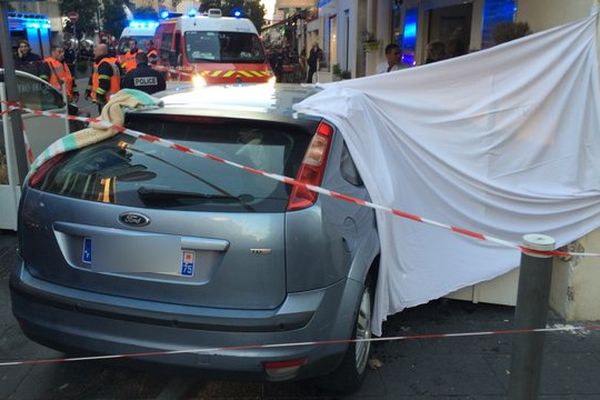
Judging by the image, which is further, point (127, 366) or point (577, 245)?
point (577, 245)

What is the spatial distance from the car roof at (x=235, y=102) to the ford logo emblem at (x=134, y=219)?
617 millimetres

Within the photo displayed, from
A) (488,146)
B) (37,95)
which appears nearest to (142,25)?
(37,95)

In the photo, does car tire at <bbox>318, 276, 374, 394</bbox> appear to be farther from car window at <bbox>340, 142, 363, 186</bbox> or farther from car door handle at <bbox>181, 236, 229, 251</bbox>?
car door handle at <bbox>181, 236, 229, 251</bbox>

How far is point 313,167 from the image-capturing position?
2771 millimetres

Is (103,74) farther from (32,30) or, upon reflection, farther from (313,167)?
(32,30)

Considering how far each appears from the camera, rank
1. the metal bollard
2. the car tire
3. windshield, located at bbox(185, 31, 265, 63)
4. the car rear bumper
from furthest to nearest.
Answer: windshield, located at bbox(185, 31, 265, 63)
the car tire
the car rear bumper
the metal bollard

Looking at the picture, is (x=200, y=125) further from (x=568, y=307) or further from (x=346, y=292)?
(x=568, y=307)

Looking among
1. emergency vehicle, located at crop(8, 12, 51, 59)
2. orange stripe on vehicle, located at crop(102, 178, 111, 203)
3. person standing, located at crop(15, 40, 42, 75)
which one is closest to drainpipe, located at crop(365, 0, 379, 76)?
person standing, located at crop(15, 40, 42, 75)

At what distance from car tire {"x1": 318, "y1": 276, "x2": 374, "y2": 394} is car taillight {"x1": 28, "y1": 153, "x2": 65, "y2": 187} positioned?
172 centimetres

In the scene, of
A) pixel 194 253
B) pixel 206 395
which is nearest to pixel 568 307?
pixel 206 395

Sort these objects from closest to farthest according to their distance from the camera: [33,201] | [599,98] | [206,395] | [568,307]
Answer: [33,201]
[206,395]
[599,98]
[568,307]

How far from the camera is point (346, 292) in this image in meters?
2.77

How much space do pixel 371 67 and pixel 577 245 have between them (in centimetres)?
1106

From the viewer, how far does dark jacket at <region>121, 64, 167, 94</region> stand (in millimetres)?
8312
